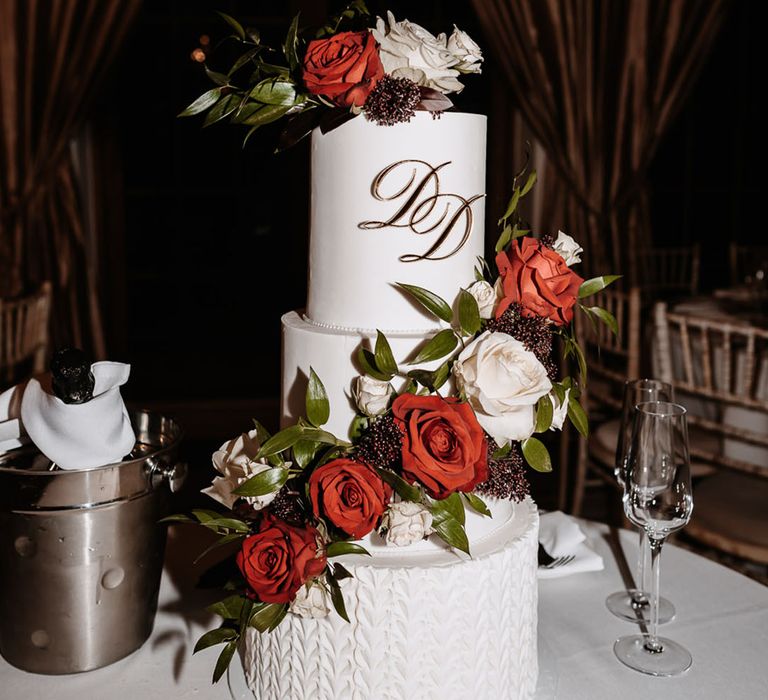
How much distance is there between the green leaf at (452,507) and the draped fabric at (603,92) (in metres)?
3.70

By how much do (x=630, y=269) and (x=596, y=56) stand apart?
1.17 metres

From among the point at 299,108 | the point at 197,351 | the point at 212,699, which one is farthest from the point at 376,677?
the point at 197,351

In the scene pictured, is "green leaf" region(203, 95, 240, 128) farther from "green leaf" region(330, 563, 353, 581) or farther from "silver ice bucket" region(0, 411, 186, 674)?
"green leaf" region(330, 563, 353, 581)

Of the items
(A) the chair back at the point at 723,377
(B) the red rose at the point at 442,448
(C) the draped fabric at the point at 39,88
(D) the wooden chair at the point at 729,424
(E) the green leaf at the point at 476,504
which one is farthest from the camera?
(C) the draped fabric at the point at 39,88

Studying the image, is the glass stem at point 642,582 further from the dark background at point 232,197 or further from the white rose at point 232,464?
the dark background at point 232,197

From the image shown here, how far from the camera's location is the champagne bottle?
106 centimetres

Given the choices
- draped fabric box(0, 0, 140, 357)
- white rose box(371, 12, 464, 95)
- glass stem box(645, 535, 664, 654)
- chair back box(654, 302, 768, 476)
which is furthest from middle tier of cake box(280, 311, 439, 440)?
draped fabric box(0, 0, 140, 357)

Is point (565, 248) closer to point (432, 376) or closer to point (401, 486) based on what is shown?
point (432, 376)

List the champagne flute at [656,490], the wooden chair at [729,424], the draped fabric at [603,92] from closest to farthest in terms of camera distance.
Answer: the champagne flute at [656,490], the wooden chair at [729,424], the draped fabric at [603,92]

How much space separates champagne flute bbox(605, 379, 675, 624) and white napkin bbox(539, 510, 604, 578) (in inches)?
2.9

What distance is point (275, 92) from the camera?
43.2 inches

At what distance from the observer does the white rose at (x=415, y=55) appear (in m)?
1.06

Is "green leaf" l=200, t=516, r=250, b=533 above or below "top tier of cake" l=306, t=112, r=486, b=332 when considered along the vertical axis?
below

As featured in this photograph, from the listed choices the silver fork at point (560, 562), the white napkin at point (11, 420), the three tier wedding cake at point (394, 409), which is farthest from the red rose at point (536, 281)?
the white napkin at point (11, 420)
